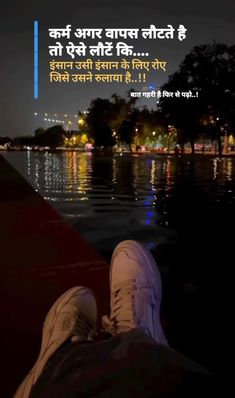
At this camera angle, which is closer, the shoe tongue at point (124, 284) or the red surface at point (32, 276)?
the red surface at point (32, 276)

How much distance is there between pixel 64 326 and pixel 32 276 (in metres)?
2.08

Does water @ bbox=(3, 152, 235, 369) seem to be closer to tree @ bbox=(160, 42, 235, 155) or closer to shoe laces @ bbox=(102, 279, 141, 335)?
shoe laces @ bbox=(102, 279, 141, 335)

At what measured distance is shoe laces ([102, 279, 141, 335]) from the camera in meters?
2.35

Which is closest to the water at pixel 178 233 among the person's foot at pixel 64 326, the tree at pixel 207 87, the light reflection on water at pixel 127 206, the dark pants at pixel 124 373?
the light reflection on water at pixel 127 206

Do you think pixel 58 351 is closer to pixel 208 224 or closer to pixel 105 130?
pixel 208 224

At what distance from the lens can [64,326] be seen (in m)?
2.15

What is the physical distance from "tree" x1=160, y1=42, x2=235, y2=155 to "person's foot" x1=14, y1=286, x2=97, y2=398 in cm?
5718

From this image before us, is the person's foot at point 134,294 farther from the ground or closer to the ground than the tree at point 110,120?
closer to the ground

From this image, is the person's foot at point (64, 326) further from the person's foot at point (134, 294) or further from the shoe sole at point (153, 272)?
the shoe sole at point (153, 272)

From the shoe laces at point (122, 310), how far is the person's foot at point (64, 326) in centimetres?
9

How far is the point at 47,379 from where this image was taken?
5.54 ft

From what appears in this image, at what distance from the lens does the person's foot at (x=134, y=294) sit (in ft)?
7.88

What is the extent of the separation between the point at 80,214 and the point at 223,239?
2674mm

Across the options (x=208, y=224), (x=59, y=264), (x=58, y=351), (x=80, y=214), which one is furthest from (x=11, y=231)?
(x=58, y=351)
